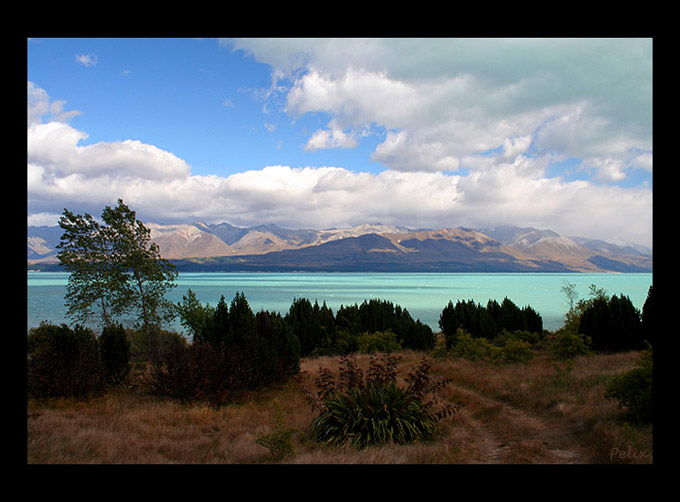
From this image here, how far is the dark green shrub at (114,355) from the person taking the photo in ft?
45.5

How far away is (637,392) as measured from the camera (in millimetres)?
8328

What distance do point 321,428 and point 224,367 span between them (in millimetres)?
5554

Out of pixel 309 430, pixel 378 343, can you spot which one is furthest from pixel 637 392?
pixel 378 343

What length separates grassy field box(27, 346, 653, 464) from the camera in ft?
22.8

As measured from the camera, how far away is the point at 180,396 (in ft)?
40.8

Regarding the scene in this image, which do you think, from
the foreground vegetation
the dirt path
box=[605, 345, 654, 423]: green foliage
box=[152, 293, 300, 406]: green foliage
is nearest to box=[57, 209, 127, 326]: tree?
the foreground vegetation

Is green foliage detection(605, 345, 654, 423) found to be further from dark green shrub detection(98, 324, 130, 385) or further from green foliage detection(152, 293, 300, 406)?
dark green shrub detection(98, 324, 130, 385)

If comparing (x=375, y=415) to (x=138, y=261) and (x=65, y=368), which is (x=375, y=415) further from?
(x=138, y=261)

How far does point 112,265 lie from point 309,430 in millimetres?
21999

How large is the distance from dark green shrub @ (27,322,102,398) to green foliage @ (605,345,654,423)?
46.1 ft

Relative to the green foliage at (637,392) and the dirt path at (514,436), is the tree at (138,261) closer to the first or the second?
the dirt path at (514,436)

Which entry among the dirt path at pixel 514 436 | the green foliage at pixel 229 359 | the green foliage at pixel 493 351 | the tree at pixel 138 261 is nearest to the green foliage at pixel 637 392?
the dirt path at pixel 514 436
